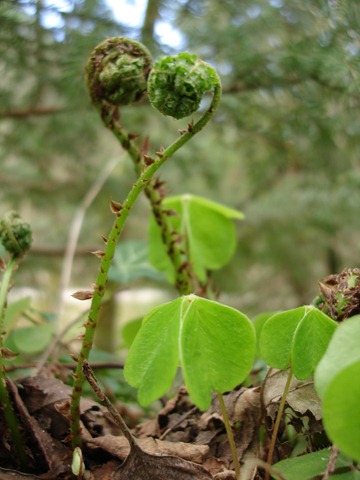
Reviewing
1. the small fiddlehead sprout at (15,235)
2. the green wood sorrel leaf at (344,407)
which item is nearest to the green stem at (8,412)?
the small fiddlehead sprout at (15,235)

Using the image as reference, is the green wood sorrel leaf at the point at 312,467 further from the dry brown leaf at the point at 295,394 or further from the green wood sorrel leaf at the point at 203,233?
the green wood sorrel leaf at the point at 203,233

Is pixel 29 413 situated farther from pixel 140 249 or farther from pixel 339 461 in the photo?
pixel 140 249

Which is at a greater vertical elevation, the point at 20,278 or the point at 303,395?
the point at 303,395

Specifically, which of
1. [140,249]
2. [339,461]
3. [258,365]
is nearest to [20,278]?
[140,249]

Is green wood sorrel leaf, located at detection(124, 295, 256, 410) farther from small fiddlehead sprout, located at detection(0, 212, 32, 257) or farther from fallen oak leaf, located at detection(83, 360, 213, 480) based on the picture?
small fiddlehead sprout, located at detection(0, 212, 32, 257)

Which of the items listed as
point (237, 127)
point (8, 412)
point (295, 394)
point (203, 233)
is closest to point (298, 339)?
point (295, 394)

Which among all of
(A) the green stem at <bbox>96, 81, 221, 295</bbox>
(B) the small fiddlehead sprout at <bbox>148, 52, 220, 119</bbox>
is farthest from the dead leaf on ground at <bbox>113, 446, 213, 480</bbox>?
(B) the small fiddlehead sprout at <bbox>148, 52, 220, 119</bbox>
